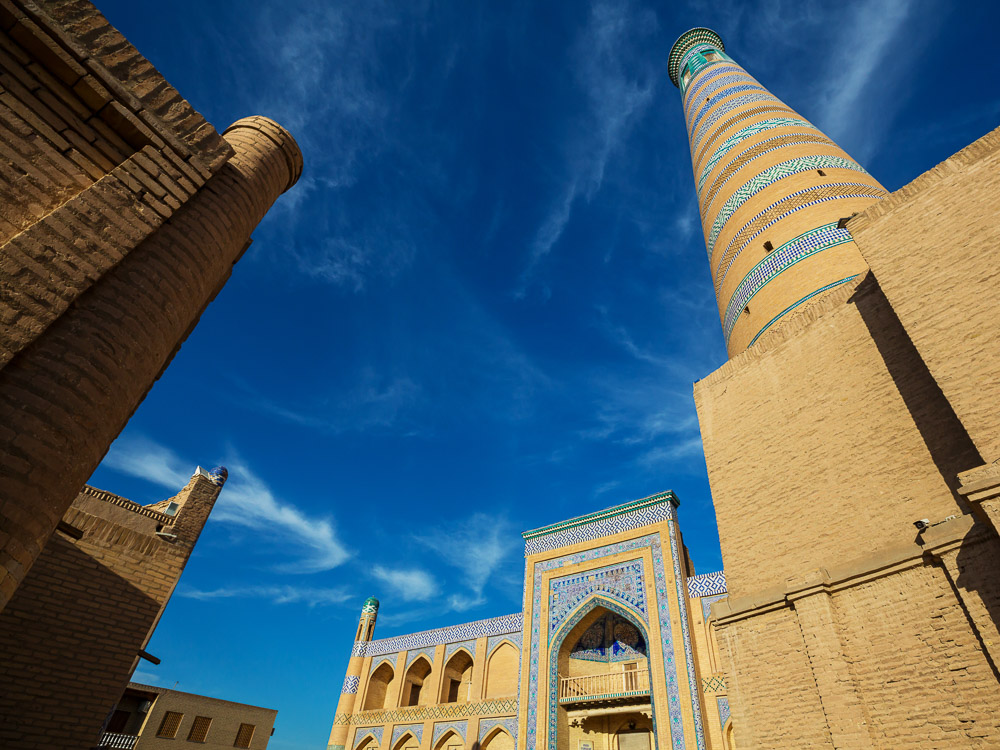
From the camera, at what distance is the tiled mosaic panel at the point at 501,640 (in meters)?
13.1

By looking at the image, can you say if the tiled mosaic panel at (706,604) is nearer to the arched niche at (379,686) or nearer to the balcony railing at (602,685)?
the balcony railing at (602,685)

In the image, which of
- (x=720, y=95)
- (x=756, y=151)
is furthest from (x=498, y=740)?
(x=720, y=95)

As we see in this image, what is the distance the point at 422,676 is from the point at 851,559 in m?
13.5

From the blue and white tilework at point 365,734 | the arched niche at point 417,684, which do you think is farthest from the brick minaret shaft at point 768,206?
the blue and white tilework at point 365,734

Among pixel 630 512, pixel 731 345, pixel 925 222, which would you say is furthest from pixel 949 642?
pixel 630 512

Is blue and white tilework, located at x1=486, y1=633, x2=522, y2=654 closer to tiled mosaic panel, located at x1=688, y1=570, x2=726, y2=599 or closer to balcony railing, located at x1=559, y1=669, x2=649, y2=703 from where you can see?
balcony railing, located at x1=559, y1=669, x2=649, y2=703

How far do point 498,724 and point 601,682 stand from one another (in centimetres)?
314

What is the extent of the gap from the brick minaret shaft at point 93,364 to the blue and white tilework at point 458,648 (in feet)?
42.3

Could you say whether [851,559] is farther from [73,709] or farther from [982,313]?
[73,709]

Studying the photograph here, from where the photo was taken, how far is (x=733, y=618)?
16.2 ft

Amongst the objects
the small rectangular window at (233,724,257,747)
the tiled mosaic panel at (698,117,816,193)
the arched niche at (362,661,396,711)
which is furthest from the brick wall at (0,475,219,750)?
the small rectangular window at (233,724,257,747)

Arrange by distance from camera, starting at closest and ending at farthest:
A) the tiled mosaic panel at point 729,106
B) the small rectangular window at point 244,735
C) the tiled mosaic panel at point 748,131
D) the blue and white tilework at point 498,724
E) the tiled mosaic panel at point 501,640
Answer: the tiled mosaic panel at point 748,131, the tiled mosaic panel at point 729,106, the blue and white tilework at point 498,724, the tiled mosaic panel at point 501,640, the small rectangular window at point 244,735

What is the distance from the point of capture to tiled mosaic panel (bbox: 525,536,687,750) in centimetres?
885

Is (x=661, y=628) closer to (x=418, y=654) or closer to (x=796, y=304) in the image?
(x=796, y=304)
